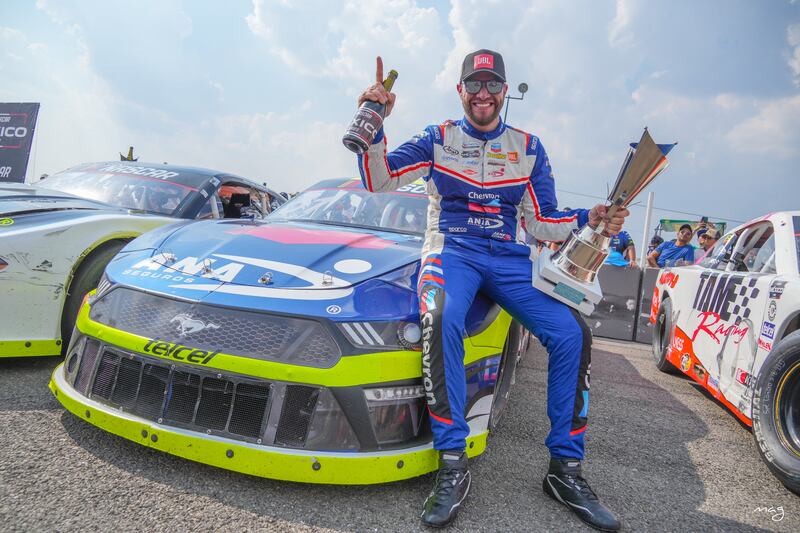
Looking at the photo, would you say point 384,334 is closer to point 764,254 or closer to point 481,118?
point 481,118

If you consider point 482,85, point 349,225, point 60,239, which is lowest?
point 60,239

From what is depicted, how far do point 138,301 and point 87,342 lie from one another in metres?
0.31

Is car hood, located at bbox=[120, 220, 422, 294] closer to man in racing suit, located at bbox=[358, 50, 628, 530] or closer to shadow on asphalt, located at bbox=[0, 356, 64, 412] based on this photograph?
man in racing suit, located at bbox=[358, 50, 628, 530]

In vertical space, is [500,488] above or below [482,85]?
below

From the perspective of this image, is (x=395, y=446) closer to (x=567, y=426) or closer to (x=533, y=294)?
(x=567, y=426)

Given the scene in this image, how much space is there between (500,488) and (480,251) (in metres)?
1.07

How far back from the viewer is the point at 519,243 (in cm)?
266

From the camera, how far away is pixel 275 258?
2.28m

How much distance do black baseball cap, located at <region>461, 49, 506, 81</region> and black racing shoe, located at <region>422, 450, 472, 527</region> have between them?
6.10ft

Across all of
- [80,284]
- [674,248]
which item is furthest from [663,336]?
[80,284]

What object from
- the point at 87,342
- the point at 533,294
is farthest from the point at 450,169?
the point at 87,342

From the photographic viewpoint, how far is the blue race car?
188cm

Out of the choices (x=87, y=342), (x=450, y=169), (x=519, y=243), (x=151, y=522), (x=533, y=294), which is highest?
(x=450, y=169)

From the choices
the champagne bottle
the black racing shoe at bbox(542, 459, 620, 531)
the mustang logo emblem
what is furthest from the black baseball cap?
the black racing shoe at bbox(542, 459, 620, 531)
